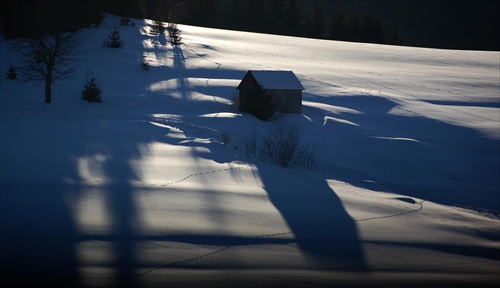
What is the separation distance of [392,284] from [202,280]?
2.43m

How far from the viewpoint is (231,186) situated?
12945 millimetres

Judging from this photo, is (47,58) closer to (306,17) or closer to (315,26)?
(315,26)

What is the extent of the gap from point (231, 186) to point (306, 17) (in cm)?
5653

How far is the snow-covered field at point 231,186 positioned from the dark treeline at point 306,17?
2.81 metres

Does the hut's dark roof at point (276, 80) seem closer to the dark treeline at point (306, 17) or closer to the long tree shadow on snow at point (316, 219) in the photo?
the dark treeline at point (306, 17)

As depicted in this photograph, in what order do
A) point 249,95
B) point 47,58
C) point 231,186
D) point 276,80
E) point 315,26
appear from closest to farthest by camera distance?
point 231,186, point 249,95, point 276,80, point 47,58, point 315,26

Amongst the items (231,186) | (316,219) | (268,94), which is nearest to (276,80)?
(268,94)

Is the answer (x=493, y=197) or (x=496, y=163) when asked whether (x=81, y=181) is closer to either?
(x=493, y=197)

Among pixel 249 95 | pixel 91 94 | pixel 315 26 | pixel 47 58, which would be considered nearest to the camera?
pixel 249 95

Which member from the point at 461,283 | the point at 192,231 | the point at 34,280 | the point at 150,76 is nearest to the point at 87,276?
the point at 34,280

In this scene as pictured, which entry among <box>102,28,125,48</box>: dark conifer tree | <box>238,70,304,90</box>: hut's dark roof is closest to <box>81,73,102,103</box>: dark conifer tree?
<box>238,70,304,90</box>: hut's dark roof

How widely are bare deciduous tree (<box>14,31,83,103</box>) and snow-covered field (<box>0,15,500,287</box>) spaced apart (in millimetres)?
614

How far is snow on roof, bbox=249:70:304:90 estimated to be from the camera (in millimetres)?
24234

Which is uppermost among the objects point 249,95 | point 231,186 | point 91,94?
point 249,95
